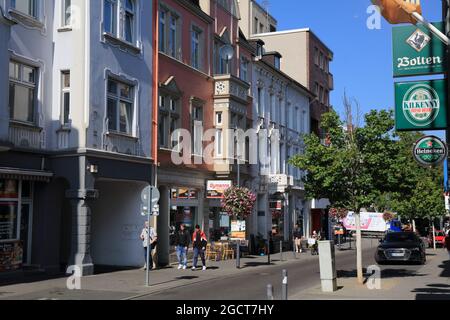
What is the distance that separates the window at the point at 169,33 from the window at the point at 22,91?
7.12 m

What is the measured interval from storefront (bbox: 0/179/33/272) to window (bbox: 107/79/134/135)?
3.81 m

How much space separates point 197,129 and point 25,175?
1087 centimetres

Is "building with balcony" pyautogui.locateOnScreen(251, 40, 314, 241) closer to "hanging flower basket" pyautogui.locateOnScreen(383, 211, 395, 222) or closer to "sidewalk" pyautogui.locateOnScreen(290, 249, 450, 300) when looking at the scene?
"hanging flower basket" pyautogui.locateOnScreen(383, 211, 395, 222)

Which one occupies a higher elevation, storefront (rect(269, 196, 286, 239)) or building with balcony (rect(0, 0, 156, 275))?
building with balcony (rect(0, 0, 156, 275))

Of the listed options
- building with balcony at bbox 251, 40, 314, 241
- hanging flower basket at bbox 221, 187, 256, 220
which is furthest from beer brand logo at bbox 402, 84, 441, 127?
building with balcony at bbox 251, 40, 314, 241

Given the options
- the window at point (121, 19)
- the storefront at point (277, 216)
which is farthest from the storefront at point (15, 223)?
the storefront at point (277, 216)

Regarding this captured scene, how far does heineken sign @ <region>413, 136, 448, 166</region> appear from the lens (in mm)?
12031

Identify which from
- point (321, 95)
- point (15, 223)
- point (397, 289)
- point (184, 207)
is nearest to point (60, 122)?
point (15, 223)

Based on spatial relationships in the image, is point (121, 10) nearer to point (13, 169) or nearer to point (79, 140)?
point (79, 140)

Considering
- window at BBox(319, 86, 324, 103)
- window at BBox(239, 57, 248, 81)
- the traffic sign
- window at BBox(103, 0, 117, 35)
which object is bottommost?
the traffic sign

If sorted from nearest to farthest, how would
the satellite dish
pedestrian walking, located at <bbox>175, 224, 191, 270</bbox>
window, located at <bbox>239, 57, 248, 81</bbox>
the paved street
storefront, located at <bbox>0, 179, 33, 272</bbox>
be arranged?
the paved street, storefront, located at <bbox>0, 179, 33, 272</bbox>, pedestrian walking, located at <bbox>175, 224, 191, 270</bbox>, the satellite dish, window, located at <bbox>239, 57, 248, 81</bbox>

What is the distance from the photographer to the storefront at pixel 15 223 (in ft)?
59.1

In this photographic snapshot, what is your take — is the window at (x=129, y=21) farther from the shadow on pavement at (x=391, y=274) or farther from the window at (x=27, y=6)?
the shadow on pavement at (x=391, y=274)

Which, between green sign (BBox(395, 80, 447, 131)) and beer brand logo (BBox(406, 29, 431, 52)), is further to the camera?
beer brand logo (BBox(406, 29, 431, 52))
